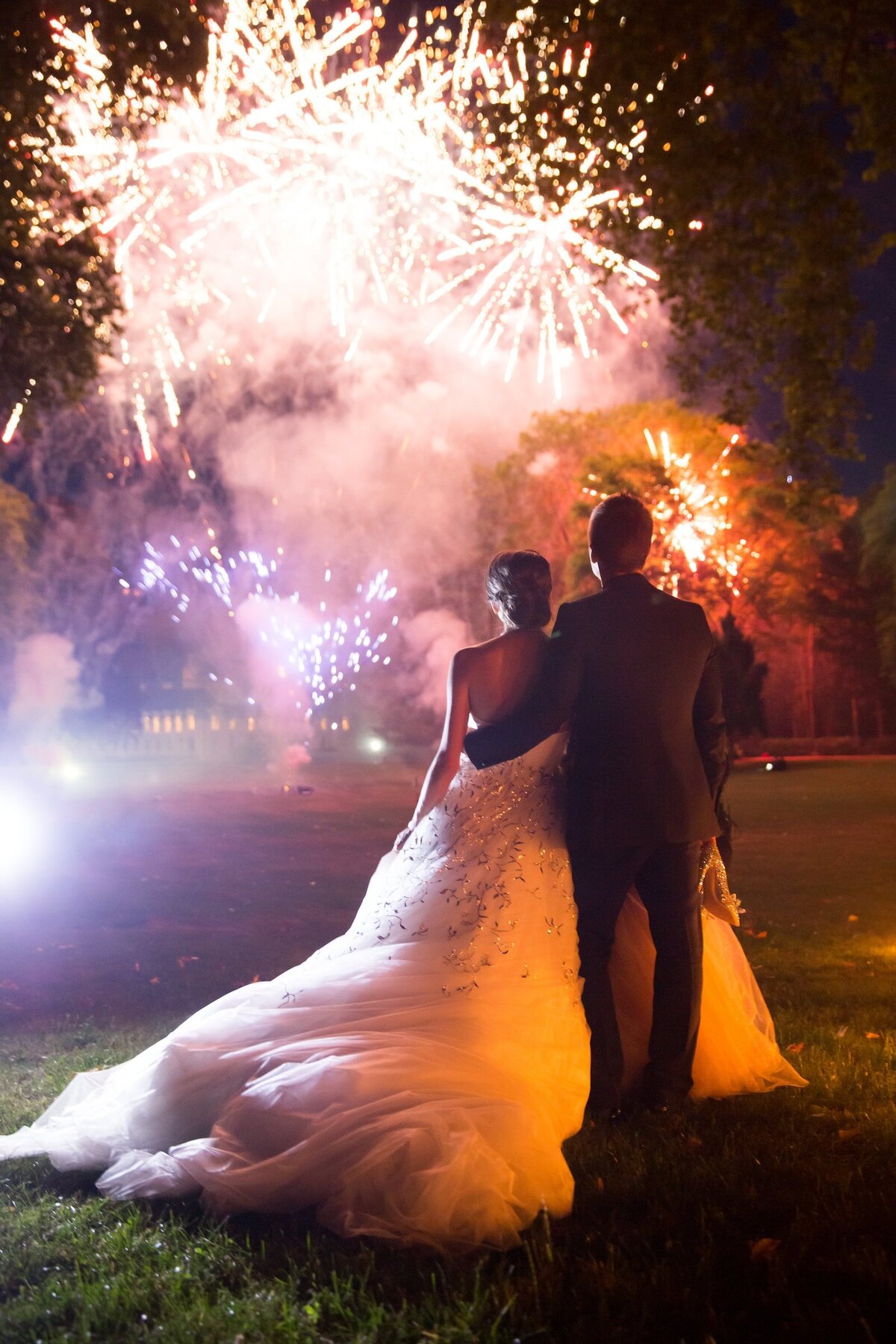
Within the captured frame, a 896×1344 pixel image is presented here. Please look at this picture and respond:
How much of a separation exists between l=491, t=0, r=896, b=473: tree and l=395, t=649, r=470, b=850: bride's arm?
4.69 metres

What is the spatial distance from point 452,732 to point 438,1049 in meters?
1.33

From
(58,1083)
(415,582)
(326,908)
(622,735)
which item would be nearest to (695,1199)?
(622,735)

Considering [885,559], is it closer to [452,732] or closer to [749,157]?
[749,157]

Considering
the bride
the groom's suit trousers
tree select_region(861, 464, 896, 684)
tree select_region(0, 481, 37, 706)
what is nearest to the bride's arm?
the bride

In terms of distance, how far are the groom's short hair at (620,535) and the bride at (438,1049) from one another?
0.99 ft

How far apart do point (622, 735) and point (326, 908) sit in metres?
7.40

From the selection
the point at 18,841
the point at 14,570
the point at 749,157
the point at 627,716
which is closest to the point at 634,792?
the point at 627,716

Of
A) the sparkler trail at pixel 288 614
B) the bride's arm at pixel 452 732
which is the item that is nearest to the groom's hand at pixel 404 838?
the bride's arm at pixel 452 732

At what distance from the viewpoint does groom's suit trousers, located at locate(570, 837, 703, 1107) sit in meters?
4.54

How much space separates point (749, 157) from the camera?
8102 mm

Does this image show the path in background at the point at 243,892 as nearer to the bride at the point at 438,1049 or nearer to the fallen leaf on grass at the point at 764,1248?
the bride at the point at 438,1049

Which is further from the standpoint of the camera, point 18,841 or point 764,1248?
point 18,841

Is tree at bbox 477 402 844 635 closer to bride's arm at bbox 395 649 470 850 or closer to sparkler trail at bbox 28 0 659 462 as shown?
sparkler trail at bbox 28 0 659 462

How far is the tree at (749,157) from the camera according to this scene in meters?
7.43
